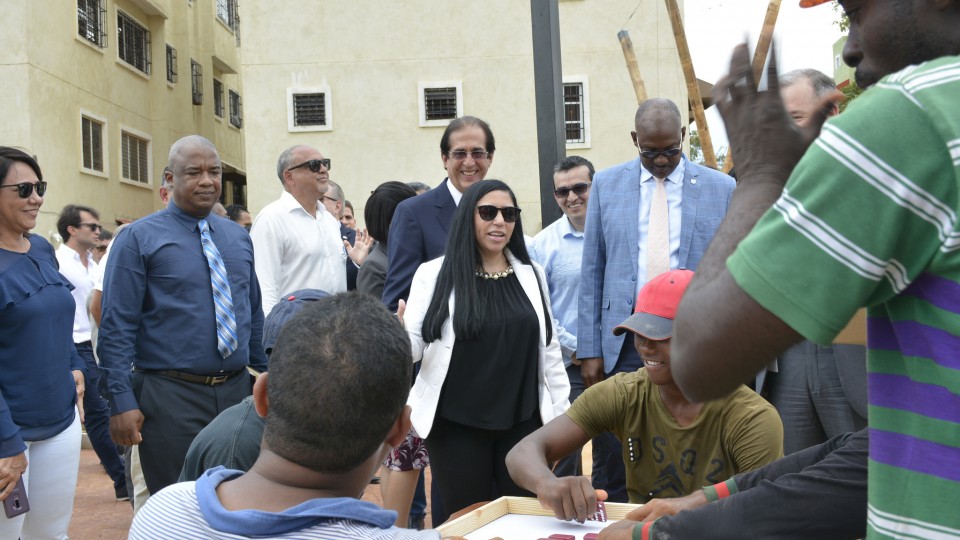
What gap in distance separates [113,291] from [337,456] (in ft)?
10.9

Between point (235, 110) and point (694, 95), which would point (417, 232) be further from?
point (235, 110)

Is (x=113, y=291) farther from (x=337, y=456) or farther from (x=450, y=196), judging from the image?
(x=337, y=456)

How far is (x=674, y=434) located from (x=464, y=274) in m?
1.65

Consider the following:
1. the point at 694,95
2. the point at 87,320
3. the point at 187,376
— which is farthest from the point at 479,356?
the point at 694,95

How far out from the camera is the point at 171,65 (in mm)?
26203

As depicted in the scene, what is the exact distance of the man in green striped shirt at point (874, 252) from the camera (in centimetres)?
113

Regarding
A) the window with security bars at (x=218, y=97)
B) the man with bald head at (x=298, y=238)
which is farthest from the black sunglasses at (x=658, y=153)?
the window with security bars at (x=218, y=97)

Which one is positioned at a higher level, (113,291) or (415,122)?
(415,122)

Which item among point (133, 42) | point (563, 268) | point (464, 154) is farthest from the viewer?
point (133, 42)

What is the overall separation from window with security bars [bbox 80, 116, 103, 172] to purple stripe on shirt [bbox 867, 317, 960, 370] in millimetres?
21844

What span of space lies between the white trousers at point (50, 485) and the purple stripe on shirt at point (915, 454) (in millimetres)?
4066

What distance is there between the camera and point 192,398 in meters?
4.94

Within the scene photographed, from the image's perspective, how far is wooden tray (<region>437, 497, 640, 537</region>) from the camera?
9.98 feet

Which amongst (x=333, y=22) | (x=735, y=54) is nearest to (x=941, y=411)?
(x=735, y=54)
